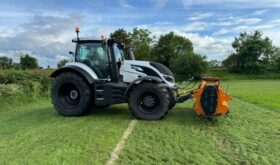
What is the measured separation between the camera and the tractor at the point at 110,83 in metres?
8.20

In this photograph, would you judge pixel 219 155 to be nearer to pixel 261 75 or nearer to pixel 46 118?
pixel 46 118

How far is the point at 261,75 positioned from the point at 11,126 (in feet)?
155

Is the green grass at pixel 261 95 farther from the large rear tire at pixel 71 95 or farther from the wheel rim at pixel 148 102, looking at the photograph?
the large rear tire at pixel 71 95

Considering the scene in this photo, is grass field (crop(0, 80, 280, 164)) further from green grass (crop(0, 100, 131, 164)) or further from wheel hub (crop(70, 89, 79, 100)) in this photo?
wheel hub (crop(70, 89, 79, 100))

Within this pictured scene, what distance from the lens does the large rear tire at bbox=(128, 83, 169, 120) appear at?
8039 mm

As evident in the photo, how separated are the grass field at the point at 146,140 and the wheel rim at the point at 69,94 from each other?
2.29 feet

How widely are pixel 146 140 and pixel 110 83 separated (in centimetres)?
304

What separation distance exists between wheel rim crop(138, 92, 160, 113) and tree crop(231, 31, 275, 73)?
5021 cm

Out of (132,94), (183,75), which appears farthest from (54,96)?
(183,75)

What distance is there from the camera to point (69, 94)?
30.6 ft

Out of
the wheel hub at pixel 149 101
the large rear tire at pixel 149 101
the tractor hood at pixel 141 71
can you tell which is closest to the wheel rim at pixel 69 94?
the tractor hood at pixel 141 71

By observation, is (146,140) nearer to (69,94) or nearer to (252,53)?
(69,94)

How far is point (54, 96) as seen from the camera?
30.3 feet

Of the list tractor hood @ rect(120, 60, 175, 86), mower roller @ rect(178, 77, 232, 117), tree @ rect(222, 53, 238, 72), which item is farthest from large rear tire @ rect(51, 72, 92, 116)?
tree @ rect(222, 53, 238, 72)
